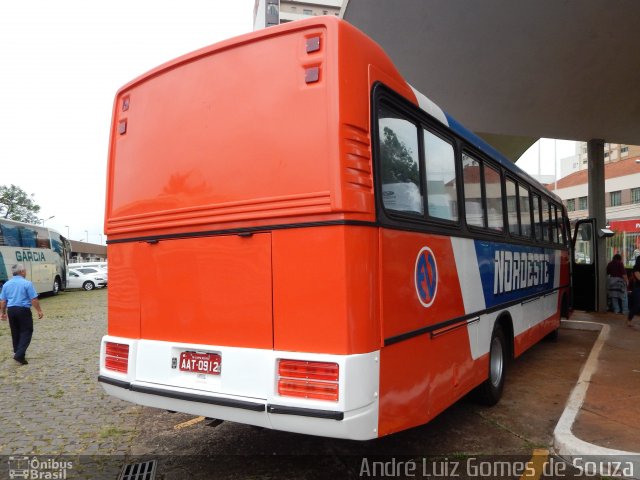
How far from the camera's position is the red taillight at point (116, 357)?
4.08 meters

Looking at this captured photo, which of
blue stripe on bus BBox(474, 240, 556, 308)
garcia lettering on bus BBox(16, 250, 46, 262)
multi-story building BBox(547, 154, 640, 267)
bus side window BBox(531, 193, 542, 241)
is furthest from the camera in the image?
multi-story building BBox(547, 154, 640, 267)

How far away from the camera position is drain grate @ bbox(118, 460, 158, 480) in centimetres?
395

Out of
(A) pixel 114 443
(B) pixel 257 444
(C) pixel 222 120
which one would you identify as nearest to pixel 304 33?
(C) pixel 222 120

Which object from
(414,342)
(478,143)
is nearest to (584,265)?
(478,143)

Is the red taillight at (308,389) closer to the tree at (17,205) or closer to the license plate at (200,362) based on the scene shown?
the license plate at (200,362)

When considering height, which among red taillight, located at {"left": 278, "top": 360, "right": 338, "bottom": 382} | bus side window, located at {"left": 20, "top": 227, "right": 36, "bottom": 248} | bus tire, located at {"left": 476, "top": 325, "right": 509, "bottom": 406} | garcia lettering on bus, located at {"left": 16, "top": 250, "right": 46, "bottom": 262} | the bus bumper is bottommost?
bus tire, located at {"left": 476, "top": 325, "right": 509, "bottom": 406}

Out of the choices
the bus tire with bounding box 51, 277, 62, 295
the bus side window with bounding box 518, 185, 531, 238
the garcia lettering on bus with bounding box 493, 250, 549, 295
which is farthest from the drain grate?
the bus tire with bounding box 51, 277, 62, 295

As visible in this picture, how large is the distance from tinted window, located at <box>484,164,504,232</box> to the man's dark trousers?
7841 mm

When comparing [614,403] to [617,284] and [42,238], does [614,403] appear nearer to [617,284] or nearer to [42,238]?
[617,284]

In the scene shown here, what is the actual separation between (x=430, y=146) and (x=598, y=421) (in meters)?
3.14

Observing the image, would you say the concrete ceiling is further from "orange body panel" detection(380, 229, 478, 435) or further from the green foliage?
"orange body panel" detection(380, 229, 478, 435)

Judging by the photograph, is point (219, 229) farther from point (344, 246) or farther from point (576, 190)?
point (576, 190)

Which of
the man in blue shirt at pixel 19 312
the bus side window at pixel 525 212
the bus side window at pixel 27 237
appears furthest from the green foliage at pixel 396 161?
the bus side window at pixel 27 237

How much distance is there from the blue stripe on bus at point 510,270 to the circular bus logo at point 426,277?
1166mm
